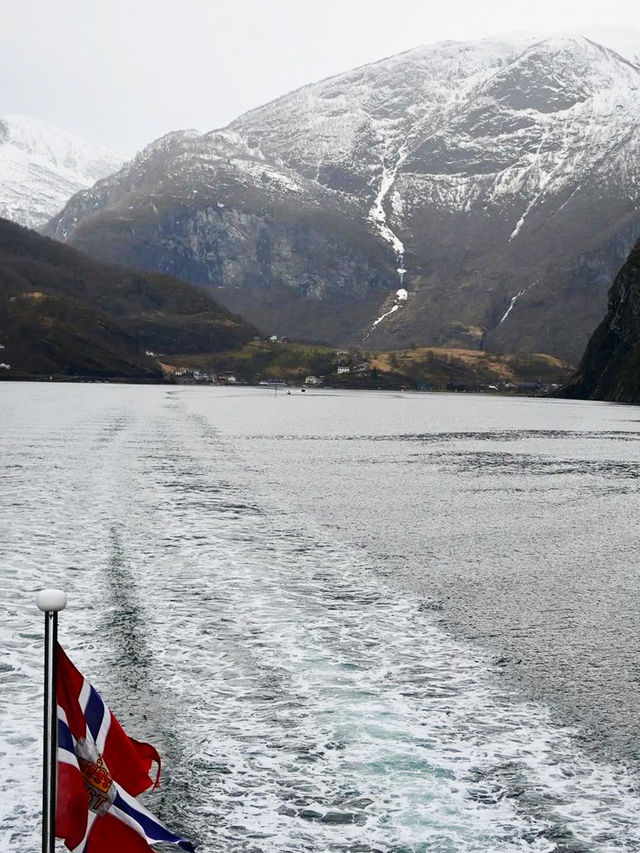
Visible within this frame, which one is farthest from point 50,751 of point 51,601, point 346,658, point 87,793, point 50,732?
point 346,658

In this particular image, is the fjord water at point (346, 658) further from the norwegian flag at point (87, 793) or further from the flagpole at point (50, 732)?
the flagpole at point (50, 732)

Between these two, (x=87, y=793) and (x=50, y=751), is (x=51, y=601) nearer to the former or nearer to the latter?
(x=50, y=751)

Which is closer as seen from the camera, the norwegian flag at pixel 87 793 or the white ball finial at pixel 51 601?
the white ball finial at pixel 51 601

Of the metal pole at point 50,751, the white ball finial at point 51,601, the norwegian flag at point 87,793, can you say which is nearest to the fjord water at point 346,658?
the norwegian flag at point 87,793

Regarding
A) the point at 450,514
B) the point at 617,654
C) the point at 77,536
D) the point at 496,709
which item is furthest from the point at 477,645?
the point at 450,514

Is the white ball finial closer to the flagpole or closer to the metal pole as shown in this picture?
the flagpole

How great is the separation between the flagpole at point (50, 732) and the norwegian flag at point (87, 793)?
3.0 inches

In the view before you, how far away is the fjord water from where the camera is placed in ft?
29.3

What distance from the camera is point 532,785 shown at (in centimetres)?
953

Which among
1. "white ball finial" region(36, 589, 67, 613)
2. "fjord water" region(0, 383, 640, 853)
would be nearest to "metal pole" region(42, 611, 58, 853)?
"white ball finial" region(36, 589, 67, 613)

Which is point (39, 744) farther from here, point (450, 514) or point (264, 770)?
point (450, 514)

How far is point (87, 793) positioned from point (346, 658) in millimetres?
7701

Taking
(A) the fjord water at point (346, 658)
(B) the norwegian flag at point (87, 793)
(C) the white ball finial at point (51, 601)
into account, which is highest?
(C) the white ball finial at point (51, 601)

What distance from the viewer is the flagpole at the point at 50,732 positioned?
6199 mm
